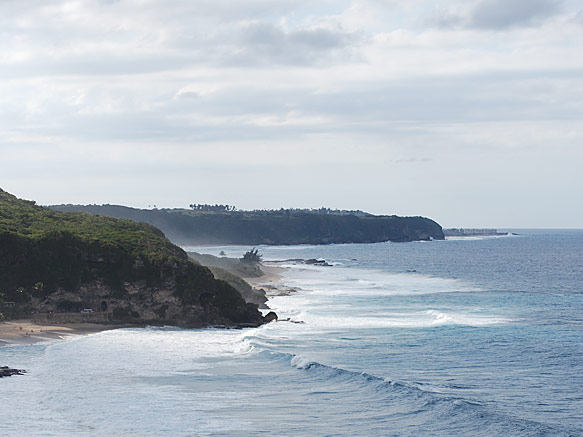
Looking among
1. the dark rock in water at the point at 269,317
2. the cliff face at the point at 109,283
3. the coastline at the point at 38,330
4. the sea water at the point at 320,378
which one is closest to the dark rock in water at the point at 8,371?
the sea water at the point at 320,378

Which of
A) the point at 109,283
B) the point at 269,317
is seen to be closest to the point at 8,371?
the point at 109,283

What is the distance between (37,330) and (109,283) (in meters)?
8.59

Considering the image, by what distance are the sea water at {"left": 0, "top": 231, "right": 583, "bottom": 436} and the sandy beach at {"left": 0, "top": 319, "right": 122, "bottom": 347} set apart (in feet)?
6.26

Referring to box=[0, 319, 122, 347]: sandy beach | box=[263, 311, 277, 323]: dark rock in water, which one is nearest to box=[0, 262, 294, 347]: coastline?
box=[0, 319, 122, 347]: sandy beach

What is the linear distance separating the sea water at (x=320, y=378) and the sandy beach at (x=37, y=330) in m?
1.91

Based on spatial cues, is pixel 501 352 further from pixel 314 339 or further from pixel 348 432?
pixel 348 432

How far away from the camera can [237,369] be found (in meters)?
42.7

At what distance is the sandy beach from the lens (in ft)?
166

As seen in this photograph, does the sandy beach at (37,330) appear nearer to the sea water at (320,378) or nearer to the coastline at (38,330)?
the coastline at (38,330)

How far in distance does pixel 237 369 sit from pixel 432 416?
13709 millimetres

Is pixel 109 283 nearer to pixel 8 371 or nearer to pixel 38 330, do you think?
pixel 38 330

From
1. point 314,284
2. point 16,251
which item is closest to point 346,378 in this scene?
point 16,251

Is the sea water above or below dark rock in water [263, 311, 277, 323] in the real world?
below

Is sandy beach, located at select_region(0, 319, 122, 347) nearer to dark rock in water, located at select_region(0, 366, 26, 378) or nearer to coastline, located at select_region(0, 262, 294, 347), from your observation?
coastline, located at select_region(0, 262, 294, 347)
